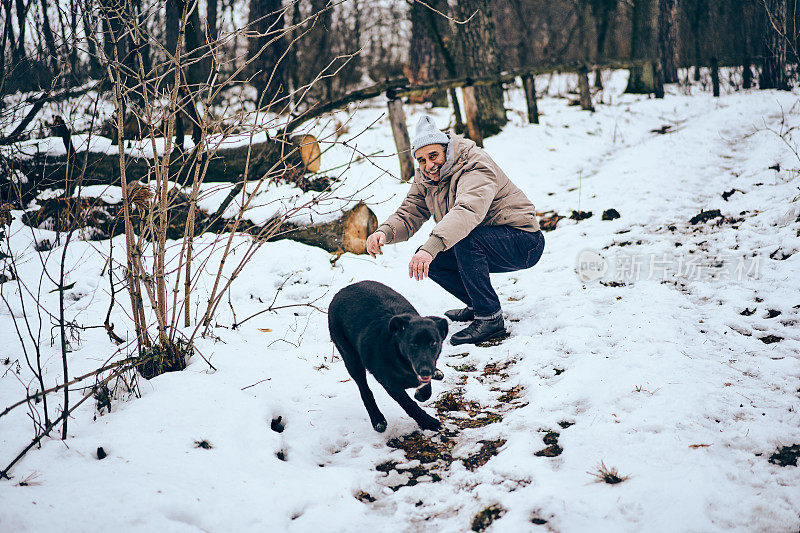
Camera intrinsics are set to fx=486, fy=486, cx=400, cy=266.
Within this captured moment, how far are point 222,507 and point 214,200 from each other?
5214mm

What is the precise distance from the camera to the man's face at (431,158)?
3.86 metres

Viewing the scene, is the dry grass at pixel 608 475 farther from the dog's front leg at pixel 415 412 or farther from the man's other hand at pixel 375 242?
the man's other hand at pixel 375 242

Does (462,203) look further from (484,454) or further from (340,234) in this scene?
(340,234)

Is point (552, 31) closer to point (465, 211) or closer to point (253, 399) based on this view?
point (465, 211)

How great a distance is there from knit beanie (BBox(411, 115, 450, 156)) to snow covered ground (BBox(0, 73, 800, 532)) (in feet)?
5.49

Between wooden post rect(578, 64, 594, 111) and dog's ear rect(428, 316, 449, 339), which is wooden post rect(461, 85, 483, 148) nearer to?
wooden post rect(578, 64, 594, 111)

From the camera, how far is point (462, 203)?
12.0 feet

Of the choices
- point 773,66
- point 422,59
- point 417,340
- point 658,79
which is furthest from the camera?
point 422,59

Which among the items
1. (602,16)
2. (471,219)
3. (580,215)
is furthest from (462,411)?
(602,16)

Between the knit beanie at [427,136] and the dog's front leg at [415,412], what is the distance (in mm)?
1912

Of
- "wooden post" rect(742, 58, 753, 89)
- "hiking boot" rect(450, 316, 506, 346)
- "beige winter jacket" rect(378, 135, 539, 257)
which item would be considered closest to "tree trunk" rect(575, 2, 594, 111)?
"wooden post" rect(742, 58, 753, 89)

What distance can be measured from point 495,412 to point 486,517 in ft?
3.18

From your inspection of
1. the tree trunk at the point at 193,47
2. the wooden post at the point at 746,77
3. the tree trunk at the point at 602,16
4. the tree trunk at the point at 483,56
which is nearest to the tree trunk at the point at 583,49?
the tree trunk at the point at 602,16

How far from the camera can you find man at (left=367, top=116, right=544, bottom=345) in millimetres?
3797
